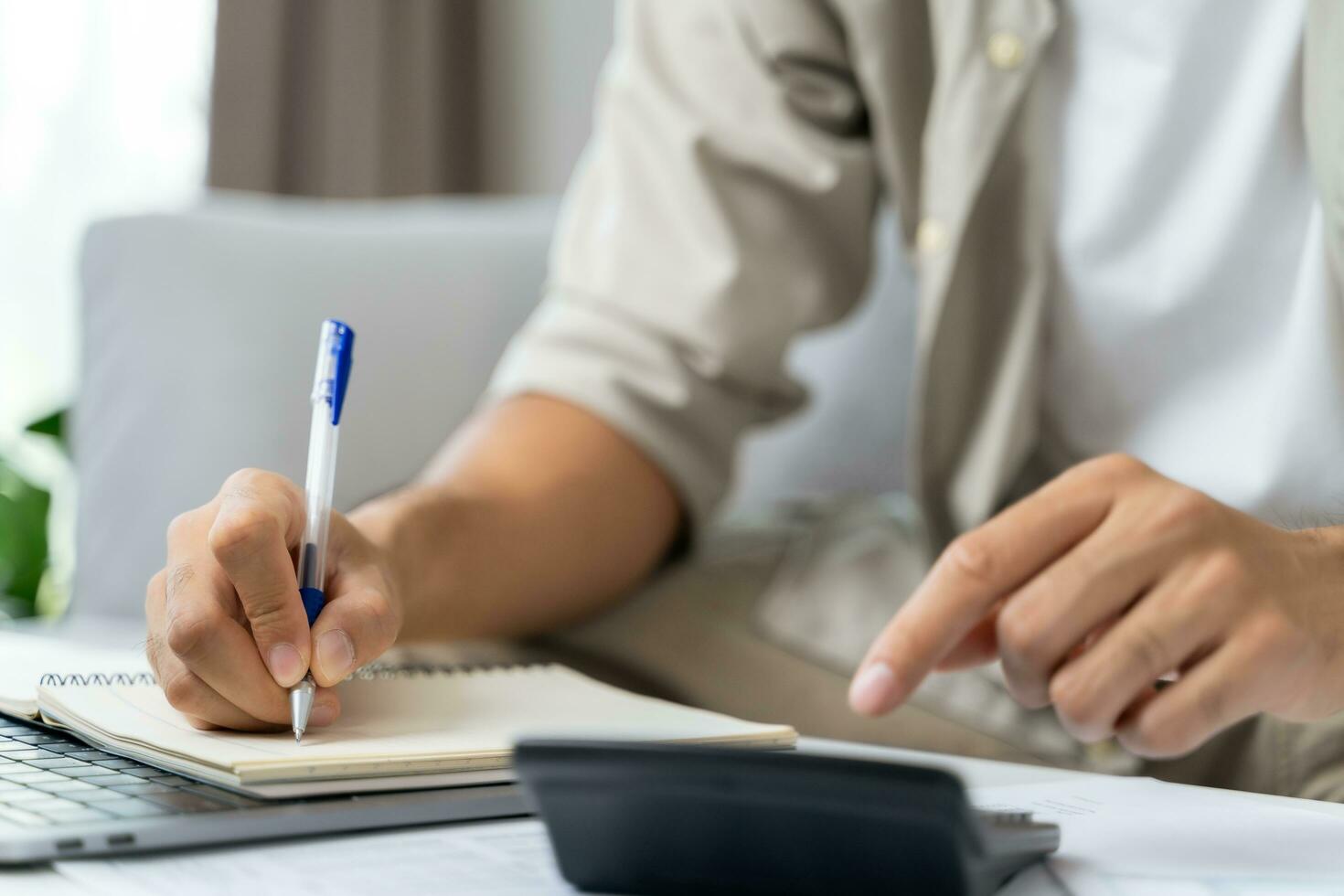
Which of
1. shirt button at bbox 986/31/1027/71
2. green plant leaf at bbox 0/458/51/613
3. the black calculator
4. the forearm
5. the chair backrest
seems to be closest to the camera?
the black calculator

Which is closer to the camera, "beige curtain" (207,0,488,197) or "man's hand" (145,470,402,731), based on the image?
"man's hand" (145,470,402,731)

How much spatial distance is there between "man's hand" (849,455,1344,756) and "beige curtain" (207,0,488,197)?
1.47 meters

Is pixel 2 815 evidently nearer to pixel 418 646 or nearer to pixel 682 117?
pixel 418 646

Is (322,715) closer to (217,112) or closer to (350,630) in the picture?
(350,630)

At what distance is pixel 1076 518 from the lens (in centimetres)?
40

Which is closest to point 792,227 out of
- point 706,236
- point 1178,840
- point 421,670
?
point 706,236

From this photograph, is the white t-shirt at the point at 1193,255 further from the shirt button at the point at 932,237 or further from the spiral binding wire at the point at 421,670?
the spiral binding wire at the point at 421,670

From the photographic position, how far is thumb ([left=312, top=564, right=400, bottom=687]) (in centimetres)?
36

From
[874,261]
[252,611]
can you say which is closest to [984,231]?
[874,261]

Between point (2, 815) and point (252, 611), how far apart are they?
86 millimetres

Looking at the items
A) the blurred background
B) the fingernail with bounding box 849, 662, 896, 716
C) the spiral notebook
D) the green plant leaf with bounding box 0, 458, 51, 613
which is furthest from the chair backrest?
the blurred background

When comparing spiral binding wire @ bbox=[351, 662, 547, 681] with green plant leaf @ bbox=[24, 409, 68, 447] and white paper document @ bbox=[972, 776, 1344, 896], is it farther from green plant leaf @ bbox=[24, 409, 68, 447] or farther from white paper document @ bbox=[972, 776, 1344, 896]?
green plant leaf @ bbox=[24, 409, 68, 447]

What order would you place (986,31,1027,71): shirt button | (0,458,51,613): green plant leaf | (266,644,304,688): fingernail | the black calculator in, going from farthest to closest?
(0,458,51,613): green plant leaf
(986,31,1027,71): shirt button
(266,644,304,688): fingernail
the black calculator

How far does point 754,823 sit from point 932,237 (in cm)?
53
